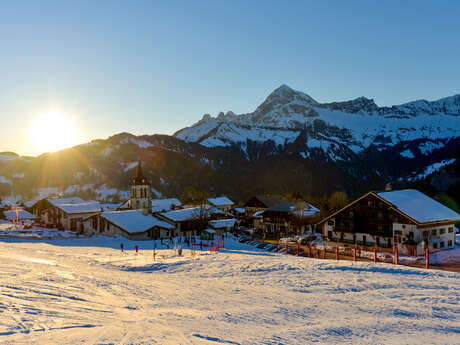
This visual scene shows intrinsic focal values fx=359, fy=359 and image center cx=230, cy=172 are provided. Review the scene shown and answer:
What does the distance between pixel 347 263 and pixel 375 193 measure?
87.3 ft

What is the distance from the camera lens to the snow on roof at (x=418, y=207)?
44134mm

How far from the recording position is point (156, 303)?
15664 mm

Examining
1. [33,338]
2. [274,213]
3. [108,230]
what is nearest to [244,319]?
[33,338]

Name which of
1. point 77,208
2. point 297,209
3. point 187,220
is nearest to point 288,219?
point 297,209

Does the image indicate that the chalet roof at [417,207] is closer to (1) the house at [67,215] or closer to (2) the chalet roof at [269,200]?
(2) the chalet roof at [269,200]

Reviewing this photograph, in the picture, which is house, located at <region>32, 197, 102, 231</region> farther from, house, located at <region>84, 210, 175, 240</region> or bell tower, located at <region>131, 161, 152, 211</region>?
bell tower, located at <region>131, 161, 152, 211</region>

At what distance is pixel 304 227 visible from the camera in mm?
72062

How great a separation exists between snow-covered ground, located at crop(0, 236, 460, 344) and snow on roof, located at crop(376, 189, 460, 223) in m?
24.0

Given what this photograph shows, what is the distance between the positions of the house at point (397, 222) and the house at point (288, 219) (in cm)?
1688

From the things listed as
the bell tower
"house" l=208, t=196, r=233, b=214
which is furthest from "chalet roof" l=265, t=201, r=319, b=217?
"house" l=208, t=196, r=233, b=214

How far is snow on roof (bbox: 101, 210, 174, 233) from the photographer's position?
6141 centimetres

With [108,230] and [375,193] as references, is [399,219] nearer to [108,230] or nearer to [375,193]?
[375,193]

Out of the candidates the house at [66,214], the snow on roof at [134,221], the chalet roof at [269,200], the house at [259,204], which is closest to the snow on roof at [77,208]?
the house at [66,214]

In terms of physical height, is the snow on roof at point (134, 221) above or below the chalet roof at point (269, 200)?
below
